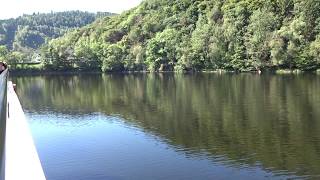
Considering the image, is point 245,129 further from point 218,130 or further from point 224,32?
point 224,32

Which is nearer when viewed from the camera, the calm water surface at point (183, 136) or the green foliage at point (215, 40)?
the calm water surface at point (183, 136)

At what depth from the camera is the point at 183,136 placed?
31.8 meters

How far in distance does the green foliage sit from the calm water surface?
4007 cm

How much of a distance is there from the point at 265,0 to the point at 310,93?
66525 mm

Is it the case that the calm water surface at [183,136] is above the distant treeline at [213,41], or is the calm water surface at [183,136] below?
below

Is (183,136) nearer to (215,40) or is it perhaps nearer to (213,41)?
(215,40)

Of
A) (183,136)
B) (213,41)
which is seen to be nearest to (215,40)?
(213,41)

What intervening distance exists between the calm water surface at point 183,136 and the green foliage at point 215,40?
40.1 m

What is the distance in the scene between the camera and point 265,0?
378ft

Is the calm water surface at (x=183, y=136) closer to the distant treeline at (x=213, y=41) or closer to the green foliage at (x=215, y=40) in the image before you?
the green foliage at (x=215, y=40)

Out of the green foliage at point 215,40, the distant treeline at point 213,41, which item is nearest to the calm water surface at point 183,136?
the green foliage at point 215,40

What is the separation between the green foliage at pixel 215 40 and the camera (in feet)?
316

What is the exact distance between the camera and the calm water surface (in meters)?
23.0

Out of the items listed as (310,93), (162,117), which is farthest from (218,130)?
(310,93)
